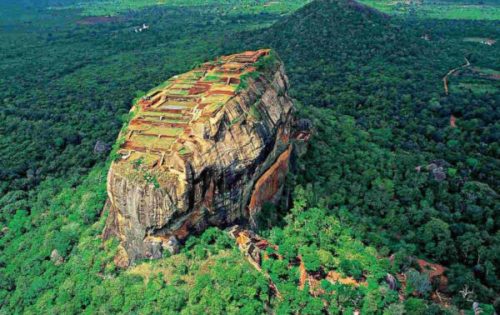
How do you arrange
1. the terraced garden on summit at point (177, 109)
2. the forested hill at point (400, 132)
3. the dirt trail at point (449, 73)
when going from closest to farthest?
the terraced garden on summit at point (177, 109) → the forested hill at point (400, 132) → the dirt trail at point (449, 73)

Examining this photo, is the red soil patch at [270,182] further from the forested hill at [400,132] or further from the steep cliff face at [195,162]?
the forested hill at [400,132]

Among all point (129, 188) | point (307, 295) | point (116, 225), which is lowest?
point (307, 295)

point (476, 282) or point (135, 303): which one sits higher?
point (135, 303)

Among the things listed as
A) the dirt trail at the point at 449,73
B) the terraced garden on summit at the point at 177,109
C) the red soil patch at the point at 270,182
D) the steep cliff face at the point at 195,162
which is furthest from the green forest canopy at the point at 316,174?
the terraced garden on summit at the point at 177,109

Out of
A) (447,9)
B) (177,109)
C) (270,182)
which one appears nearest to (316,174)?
(270,182)

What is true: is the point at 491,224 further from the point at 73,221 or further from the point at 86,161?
the point at 86,161

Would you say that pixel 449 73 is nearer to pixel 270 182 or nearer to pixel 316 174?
pixel 316 174

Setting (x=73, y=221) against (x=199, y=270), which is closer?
(x=199, y=270)

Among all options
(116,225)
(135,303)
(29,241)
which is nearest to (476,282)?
(135,303)
